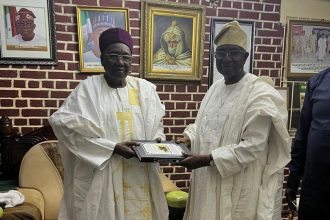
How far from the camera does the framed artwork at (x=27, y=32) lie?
2.46 meters

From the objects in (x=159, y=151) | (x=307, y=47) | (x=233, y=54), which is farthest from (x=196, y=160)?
(x=307, y=47)

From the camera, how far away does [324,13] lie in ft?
10.3

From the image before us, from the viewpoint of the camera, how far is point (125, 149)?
5.31ft

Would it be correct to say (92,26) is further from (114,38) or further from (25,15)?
(114,38)

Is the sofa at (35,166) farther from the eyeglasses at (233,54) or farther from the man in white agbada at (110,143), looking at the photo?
the eyeglasses at (233,54)

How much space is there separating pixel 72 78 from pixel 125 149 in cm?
126

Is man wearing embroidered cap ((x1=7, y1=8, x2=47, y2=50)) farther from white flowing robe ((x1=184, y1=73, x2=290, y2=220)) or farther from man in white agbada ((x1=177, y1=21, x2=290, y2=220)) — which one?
white flowing robe ((x1=184, y1=73, x2=290, y2=220))

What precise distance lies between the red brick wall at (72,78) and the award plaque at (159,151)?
1200 mm

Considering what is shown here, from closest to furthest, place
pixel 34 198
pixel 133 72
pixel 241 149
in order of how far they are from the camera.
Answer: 1. pixel 241 149
2. pixel 34 198
3. pixel 133 72

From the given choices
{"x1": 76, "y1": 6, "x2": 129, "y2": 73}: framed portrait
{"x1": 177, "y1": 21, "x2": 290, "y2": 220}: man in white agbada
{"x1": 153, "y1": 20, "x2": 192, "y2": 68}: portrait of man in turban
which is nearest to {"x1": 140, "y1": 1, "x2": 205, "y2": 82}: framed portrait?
{"x1": 153, "y1": 20, "x2": 192, "y2": 68}: portrait of man in turban

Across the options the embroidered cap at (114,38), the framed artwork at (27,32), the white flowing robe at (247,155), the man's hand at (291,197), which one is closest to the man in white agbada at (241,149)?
the white flowing robe at (247,155)

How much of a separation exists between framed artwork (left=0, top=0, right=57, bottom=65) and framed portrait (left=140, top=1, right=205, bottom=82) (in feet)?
2.49

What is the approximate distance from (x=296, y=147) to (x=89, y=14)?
1.85 metres

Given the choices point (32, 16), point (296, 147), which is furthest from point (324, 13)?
point (32, 16)
